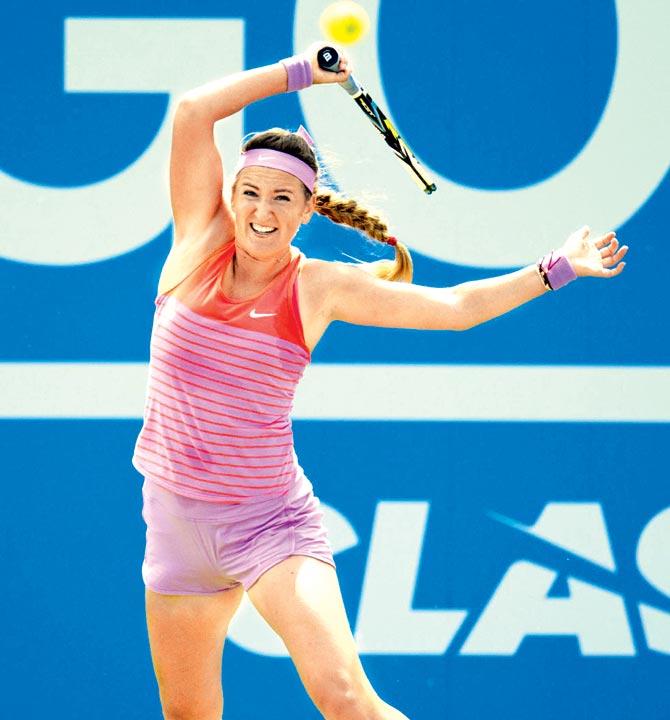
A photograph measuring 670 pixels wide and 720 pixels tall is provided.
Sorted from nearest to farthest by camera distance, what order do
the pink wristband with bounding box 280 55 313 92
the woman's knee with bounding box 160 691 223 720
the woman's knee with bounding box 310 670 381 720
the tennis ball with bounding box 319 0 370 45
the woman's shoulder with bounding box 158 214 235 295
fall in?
the woman's knee with bounding box 310 670 381 720 < the pink wristband with bounding box 280 55 313 92 < the woman's shoulder with bounding box 158 214 235 295 < the woman's knee with bounding box 160 691 223 720 < the tennis ball with bounding box 319 0 370 45

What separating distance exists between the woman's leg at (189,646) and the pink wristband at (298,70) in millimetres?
1292

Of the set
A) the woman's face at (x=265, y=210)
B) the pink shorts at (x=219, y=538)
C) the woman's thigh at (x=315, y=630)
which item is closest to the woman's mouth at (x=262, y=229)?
the woman's face at (x=265, y=210)

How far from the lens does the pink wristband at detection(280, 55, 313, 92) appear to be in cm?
332

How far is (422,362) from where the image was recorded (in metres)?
4.46

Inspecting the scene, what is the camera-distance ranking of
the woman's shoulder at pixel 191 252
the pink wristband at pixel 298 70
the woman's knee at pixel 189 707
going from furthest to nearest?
the woman's knee at pixel 189 707, the woman's shoulder at pixel 191 252, the pink wristband at pixel 298 70

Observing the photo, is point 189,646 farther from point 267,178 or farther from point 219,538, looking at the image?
point 267,178

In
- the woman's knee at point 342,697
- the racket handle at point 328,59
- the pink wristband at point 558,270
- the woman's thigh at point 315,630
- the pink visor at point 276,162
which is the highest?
the racket handle at point 328,59

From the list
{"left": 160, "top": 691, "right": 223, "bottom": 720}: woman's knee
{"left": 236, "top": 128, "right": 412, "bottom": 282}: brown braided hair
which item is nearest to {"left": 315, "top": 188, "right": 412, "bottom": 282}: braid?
{"left": 236, "top": 128, "right": 412, "bottom": 282}: brown braided hair

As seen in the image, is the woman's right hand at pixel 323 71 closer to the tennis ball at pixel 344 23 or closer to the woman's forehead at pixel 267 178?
the woman's forehead at pixel 267 178

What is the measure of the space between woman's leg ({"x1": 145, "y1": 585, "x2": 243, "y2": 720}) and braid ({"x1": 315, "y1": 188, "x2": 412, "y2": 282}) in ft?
3.01

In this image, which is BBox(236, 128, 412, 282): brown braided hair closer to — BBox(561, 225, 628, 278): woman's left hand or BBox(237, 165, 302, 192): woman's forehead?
BBox(237, 165, 302, 192): woman's forehead

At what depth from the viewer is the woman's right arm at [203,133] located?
11.0 ft

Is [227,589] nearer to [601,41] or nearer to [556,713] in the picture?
[556,713]

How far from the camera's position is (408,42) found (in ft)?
14.6
